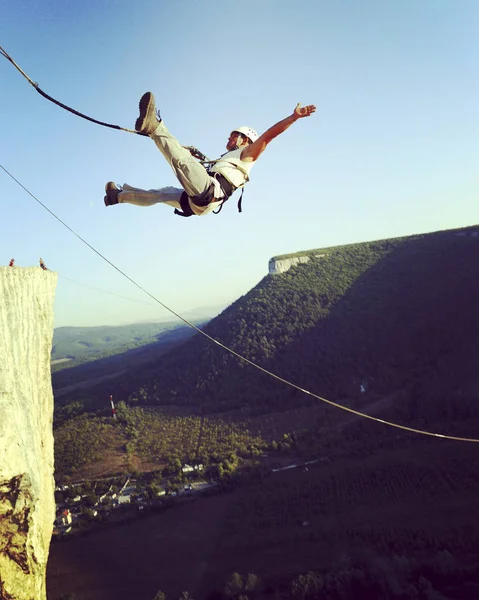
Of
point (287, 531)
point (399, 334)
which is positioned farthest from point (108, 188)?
point (399, 334)

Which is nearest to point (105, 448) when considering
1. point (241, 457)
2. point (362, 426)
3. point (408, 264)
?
point (241, 457)

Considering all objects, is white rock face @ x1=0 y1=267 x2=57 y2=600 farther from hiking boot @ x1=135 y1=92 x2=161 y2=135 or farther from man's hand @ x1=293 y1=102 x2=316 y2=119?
man's hand @ x1=293 y1=102 x2=316 y2=119

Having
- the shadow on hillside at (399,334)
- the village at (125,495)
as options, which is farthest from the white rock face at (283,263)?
the village at (125,495)

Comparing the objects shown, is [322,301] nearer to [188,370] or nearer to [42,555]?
[188,370]

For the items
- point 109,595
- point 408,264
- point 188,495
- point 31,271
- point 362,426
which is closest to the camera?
point 31,271

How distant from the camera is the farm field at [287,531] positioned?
18219 millimetres

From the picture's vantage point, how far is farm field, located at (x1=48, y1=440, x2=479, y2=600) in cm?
1822

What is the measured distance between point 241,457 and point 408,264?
40542 mm

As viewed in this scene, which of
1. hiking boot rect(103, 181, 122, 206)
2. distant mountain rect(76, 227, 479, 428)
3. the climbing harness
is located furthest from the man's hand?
distant mountain rect(76, 227, 479, 428)

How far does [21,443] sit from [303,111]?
13.5 feet

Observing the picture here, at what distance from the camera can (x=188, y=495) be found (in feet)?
88.4

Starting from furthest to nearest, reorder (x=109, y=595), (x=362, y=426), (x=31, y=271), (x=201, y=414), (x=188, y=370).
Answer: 1. (x=188, y=370)
2. (x=201, y=414)
3. (x=362, y=426)
4. (x=109, y=595)
5. (x=31, y=271)

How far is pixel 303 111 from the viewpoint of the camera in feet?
14.2

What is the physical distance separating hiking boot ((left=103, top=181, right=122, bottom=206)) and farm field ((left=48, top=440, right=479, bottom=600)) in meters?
17.2
